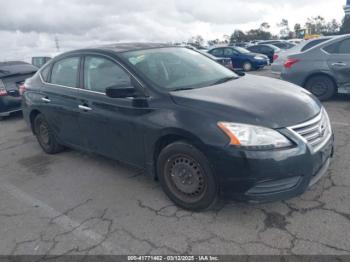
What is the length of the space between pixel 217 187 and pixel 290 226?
727 mm

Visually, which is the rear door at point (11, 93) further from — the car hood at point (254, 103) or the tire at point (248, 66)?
the tire at point (248, 66)

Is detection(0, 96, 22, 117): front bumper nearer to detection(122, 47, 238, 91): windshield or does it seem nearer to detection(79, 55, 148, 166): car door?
detection(79, 55, 148, 166): car door

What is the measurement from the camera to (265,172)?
8.59 ft

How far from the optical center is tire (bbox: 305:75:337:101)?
268 inches

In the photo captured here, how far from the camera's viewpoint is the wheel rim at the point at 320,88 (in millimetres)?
6887

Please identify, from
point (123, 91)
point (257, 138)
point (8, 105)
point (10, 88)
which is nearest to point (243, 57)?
point (10, 88)

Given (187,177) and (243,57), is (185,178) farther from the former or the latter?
(243,57)

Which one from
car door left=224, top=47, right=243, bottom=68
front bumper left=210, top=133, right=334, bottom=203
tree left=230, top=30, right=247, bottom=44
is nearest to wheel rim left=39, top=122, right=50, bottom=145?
front bumper left=210, top=133, right=334, bottom=203

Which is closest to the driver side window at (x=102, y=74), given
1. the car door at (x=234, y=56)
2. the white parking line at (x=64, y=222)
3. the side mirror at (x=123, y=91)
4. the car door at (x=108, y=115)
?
the car door at (x=108, y=115)

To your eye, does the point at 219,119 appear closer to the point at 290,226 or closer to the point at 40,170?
the point at 290,226

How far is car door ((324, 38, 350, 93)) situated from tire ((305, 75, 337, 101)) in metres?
0.17

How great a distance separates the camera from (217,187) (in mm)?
2836

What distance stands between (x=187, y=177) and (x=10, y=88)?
630cm

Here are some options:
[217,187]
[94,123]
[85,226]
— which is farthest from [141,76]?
[85,226]
